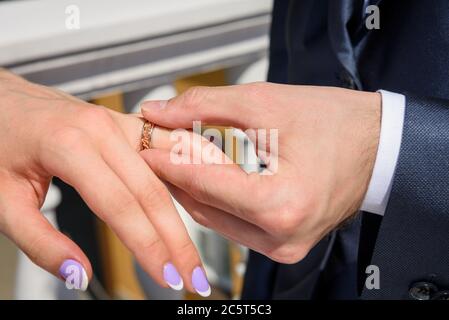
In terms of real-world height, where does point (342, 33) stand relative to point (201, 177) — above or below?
above

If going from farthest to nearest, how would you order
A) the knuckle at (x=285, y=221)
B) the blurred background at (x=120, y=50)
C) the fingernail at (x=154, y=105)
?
the blurred background at (x=120, y=50) < the fingernail at (x=154, y=105) < the knuckle at (x=285, y=221)

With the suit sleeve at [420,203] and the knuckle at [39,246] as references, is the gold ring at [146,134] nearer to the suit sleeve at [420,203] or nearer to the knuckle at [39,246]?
the knuckle at [39,246]

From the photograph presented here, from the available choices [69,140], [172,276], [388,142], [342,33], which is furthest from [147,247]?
[342,33]

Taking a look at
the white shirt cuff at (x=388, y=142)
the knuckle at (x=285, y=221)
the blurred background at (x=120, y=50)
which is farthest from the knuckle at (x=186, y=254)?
the blurred background at (x=120, y=50)

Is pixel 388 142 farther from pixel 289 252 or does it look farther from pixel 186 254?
pixel 186 254

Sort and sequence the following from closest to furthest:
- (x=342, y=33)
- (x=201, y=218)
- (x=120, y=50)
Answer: (x=201, y=218) → (x=342, y=33) → (x=120, y=50)

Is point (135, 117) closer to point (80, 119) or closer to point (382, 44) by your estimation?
point (80, 119)
